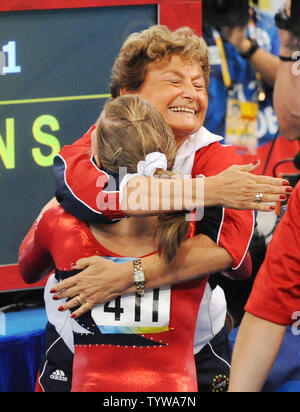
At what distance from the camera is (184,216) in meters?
1.75

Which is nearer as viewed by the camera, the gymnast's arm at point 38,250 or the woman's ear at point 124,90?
the gymnast's arm at point 38,250

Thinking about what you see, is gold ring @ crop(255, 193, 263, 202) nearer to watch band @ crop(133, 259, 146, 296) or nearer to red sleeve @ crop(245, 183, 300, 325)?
red sleeve @ crop(245, 183, 300, 325)

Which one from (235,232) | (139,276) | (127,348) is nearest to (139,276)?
(139,276)

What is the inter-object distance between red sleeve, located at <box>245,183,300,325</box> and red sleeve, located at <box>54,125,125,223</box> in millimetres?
388

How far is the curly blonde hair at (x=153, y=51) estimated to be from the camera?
2.13m

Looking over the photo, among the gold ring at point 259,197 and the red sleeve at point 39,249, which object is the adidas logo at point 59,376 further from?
the gold ring at point 259,197

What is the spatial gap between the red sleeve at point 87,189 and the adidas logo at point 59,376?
53 centimetres

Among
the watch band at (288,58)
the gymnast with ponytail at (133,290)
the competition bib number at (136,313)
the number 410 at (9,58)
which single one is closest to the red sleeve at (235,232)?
the gymnast with ponytail at (133,290)

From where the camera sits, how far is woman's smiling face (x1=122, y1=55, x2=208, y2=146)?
2104 millimetres

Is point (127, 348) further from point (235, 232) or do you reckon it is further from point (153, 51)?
point (153, 51)

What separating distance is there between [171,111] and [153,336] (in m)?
0.66

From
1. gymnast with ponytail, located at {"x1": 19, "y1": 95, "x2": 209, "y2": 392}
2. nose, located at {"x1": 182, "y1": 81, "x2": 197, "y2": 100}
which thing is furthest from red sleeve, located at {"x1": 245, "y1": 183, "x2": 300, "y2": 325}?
nose, located at {"x1": 182, "y1": 81, "x2": 197, "y2": 100}

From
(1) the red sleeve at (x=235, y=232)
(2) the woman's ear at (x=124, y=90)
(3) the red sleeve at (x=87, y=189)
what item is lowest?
(1) the red sleeve at (x=235, y=232)

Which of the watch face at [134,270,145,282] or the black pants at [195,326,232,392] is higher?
the watch face at [134,270,145,282]
